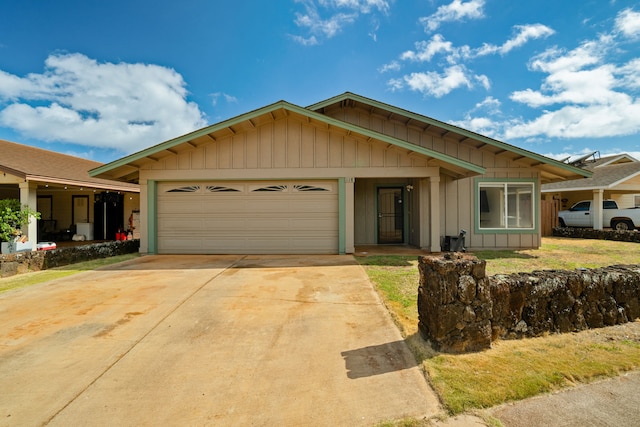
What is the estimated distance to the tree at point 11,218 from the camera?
25.7 ft

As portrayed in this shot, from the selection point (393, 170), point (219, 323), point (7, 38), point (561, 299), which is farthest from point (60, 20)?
point (561, 299)

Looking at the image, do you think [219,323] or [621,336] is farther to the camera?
[219,323]

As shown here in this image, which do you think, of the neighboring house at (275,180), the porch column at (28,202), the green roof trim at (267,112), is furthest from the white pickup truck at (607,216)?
the porch column at (28,202)

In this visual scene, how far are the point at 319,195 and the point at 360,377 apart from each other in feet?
22.8

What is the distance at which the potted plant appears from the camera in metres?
7.86

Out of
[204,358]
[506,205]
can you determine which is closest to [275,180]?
[204,358]

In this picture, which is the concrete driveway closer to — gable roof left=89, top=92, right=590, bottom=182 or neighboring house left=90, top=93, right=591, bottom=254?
neighboring house left=90, top=93, right=591, bottom=254

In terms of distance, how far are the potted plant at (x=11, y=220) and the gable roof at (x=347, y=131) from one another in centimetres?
209

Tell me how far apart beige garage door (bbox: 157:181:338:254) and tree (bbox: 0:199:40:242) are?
3334 millimetres

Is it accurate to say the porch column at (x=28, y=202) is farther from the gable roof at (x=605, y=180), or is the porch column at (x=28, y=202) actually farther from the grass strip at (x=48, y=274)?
the gable roof at (x=605, y=180)

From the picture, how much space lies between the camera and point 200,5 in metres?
9.88

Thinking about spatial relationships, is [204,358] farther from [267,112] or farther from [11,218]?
[11,218]

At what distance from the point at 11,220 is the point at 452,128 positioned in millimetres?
12976

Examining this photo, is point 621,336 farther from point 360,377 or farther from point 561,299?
point 360,377
